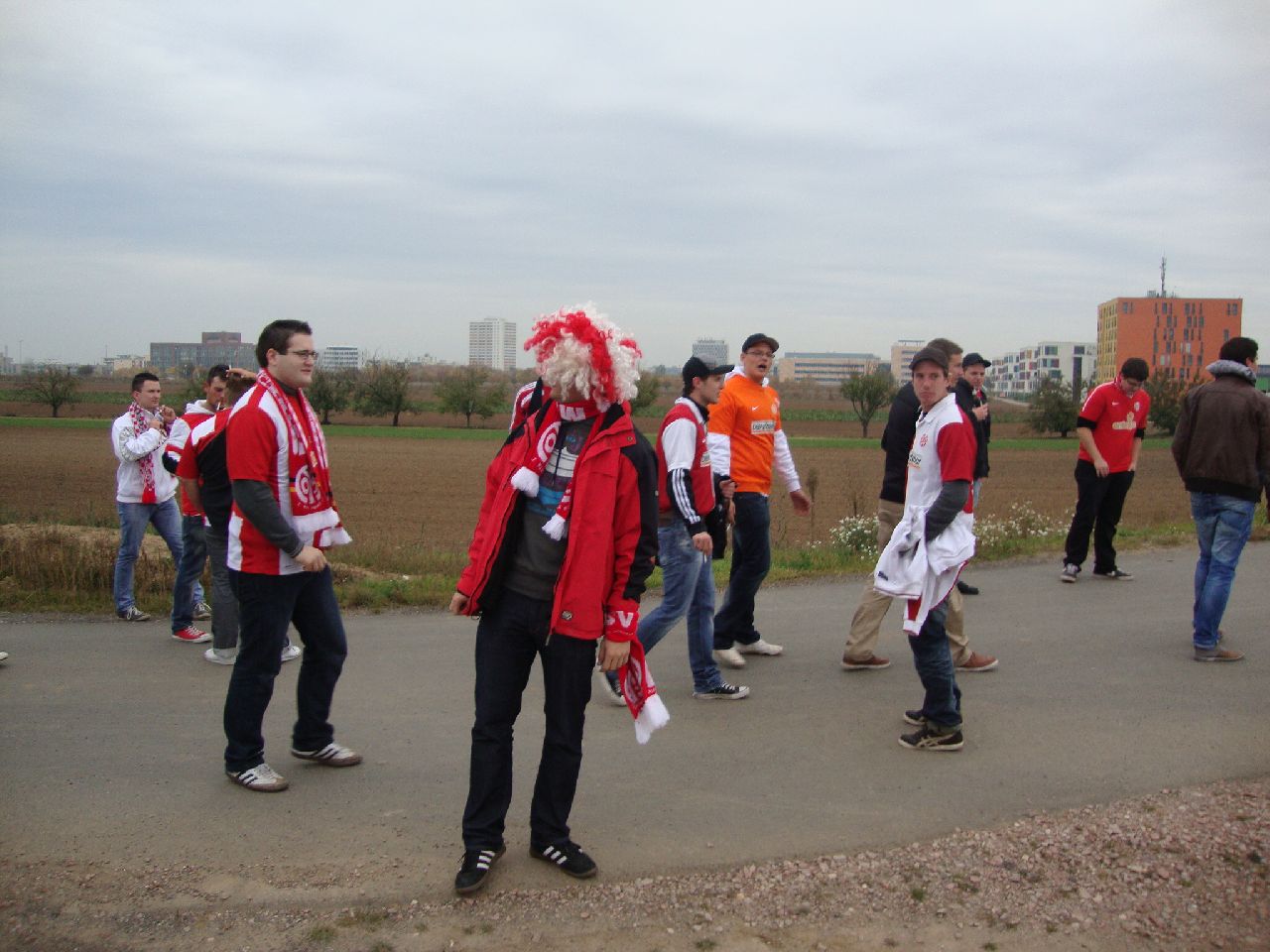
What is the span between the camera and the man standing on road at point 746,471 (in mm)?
6344

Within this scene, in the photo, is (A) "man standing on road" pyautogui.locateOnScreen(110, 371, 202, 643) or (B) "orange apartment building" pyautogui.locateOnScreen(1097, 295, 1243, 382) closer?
(A) "man standing on road" pyautogui.locateOnScreen(110, 371, 202, 643)

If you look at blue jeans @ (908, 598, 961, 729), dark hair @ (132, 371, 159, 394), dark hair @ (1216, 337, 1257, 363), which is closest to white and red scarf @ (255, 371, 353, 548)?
blue jeans @ (908, 598, 961, 729)

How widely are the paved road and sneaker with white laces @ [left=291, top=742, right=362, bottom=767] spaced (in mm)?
62

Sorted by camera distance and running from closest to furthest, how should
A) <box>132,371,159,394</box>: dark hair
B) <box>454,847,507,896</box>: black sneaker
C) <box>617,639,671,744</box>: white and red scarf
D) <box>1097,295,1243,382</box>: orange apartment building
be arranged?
1. <box>454,847,507,896</box>: black sneaker
2. <box>617,639,671,744</box>: white and red scarf
3. <box>132,371,159,394</box>: dark hair
4. <box>1097,295,1243,382</box>: orange apartment building

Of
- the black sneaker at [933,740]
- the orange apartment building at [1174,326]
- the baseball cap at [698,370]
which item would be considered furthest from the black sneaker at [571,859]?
the orange apartment building at [1174,326]

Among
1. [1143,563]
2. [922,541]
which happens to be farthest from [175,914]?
[1143,563]

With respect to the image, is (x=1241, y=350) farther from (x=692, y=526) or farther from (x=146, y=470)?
(x=146, y=470)

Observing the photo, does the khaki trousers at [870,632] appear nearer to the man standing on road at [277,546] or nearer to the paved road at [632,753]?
the paved road at [632,753]

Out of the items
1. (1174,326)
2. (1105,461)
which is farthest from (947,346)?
(1174,326)

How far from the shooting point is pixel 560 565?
3621 millimetres

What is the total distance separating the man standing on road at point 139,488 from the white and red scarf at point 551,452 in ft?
15.6

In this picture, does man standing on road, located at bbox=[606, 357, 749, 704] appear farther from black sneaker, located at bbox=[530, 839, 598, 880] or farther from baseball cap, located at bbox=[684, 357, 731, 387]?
black sneaker, located at bbox=[530, 839, 598, 880]

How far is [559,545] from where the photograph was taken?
3.61 meters

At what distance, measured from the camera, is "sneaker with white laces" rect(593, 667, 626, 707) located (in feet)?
18.1
